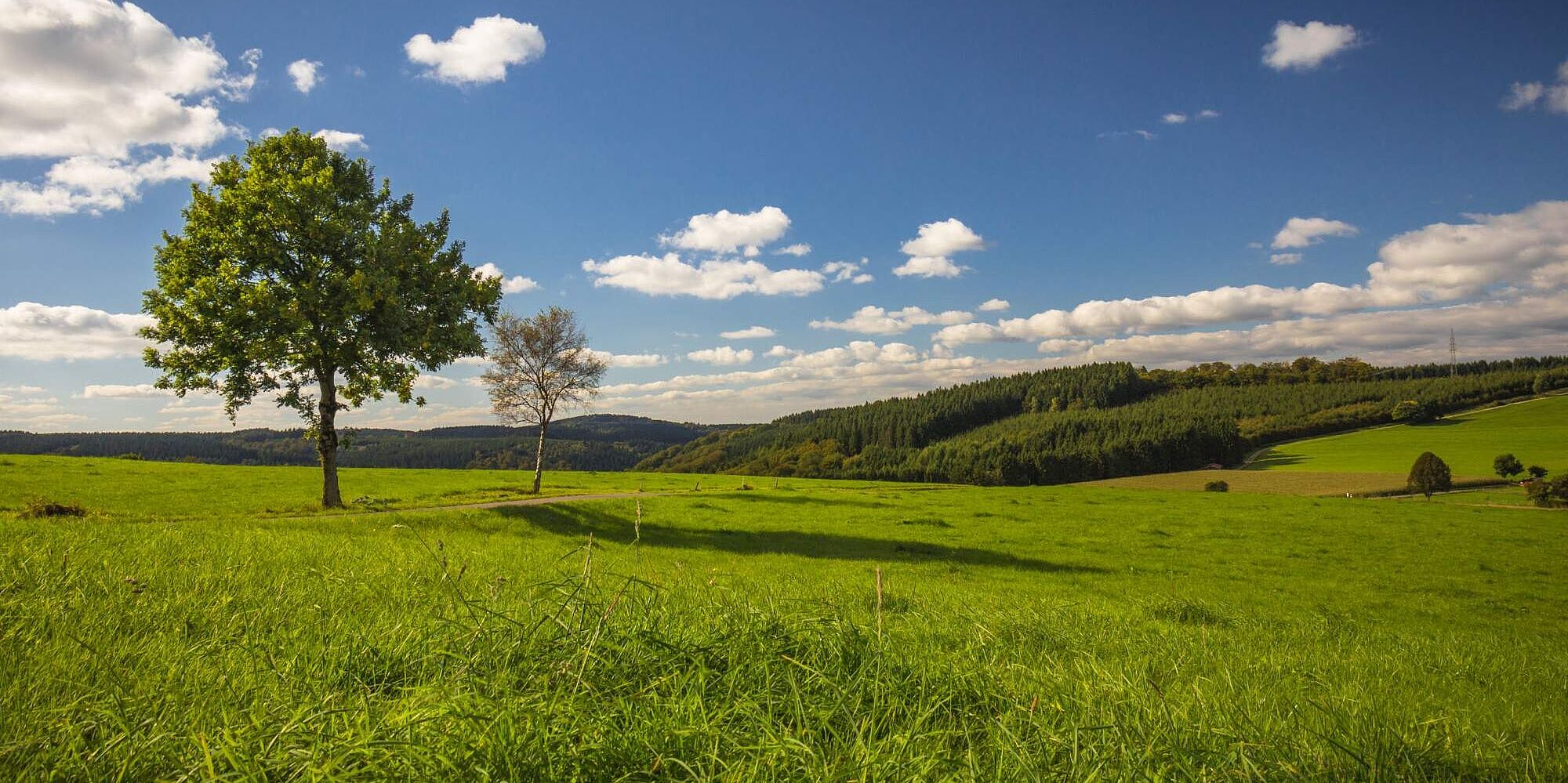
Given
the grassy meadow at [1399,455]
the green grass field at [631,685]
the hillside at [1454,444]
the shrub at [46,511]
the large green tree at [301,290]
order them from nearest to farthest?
the green grass field at [631,685] → the shrub at [46,511] → the large green tree at [301,290] → the grassy meadow at [1399,455] → the hillside at [1454,444]

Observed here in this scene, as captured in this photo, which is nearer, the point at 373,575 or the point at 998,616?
the point at 373,575

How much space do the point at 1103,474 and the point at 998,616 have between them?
424 feet

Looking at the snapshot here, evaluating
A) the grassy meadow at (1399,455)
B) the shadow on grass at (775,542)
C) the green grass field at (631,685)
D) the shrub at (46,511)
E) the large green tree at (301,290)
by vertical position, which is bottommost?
the grassy meadow at (1399,455)

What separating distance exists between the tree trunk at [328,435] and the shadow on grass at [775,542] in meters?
7.27

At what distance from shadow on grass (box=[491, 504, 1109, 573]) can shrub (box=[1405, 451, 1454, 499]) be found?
69795 mm

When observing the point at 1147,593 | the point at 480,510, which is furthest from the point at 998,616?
the point at 480,510

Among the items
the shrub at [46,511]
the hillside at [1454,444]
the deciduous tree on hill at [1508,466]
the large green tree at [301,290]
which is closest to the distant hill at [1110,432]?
the hillside at [1454,444]

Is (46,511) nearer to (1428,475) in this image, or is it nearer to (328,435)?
(328,435)

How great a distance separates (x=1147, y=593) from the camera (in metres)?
18.6

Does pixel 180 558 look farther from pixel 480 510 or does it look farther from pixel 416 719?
pixel 480 510

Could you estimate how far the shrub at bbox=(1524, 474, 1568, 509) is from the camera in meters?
55.3

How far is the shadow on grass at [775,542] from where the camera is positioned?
24641 mm

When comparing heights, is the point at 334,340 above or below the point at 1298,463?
above

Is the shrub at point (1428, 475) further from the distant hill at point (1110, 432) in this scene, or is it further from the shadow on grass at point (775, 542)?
the shadow on grass at point (775, 542)
